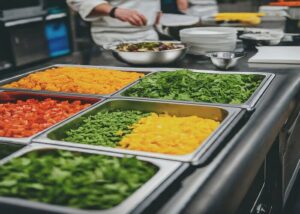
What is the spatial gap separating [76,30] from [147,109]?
4.82m

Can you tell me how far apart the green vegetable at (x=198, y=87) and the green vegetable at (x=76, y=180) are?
68cm

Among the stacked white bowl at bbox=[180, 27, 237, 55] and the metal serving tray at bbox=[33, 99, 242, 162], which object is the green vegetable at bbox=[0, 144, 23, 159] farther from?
the stacked white bowl at bbox=[180, 27, 237, 55]

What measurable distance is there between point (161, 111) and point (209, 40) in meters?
0.92

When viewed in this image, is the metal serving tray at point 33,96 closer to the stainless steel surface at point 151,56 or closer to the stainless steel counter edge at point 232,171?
the stainless steel surface at point 151,56

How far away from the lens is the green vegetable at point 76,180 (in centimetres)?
91

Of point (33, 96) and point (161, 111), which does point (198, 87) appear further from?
point (33, 96)

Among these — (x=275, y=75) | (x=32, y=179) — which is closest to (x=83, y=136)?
(x=32, y=179)

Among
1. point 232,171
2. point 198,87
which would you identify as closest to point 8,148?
point 232,171

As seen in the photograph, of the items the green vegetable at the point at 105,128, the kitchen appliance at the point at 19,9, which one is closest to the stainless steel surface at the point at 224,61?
the green vegetable at the point at 105,128

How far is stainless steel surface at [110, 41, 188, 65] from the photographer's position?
7.40 ft

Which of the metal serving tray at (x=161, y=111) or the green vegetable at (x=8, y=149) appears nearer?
the metal serving tray at (x=161, y=111)

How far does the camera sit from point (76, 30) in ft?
20.6

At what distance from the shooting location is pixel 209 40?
2.46 meters

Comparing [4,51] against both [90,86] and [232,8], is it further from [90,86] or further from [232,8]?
[90,86]
